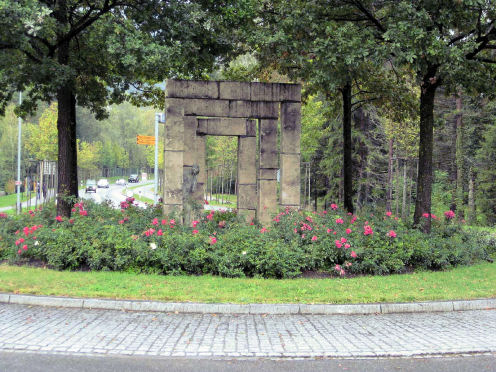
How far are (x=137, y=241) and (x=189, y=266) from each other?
4.18 feet

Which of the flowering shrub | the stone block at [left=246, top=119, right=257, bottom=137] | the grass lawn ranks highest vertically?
the stone block at [left=246, top=119, right=257, bottom=137]

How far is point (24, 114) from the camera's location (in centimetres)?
1522

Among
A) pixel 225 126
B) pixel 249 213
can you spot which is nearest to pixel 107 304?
pixel 249 213

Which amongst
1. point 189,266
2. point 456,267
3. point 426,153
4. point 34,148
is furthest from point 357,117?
point 34,148

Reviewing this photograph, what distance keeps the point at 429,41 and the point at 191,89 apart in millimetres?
6595

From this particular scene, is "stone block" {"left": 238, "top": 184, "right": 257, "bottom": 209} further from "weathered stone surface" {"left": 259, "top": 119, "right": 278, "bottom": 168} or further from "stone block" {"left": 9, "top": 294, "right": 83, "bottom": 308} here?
"stone block" {"left": 9, "top": 294, "right": 83, "bottom": 308}

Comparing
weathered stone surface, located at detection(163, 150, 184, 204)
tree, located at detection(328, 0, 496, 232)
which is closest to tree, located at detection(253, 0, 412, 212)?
tree, located at detection(328, 0, 496, 232)

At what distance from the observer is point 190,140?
13289 mm

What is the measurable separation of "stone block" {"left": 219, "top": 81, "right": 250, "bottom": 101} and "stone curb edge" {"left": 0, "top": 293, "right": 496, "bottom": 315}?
303 inches

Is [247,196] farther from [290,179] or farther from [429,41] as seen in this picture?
[429,41]

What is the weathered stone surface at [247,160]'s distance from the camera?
14812mm

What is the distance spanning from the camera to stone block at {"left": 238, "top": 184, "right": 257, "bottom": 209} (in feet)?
47.6

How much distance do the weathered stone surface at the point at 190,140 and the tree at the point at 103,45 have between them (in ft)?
5.10

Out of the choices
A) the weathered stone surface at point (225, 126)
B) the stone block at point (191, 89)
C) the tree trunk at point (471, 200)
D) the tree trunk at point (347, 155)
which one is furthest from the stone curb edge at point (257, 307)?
the tree trunk at point (471, 200)
